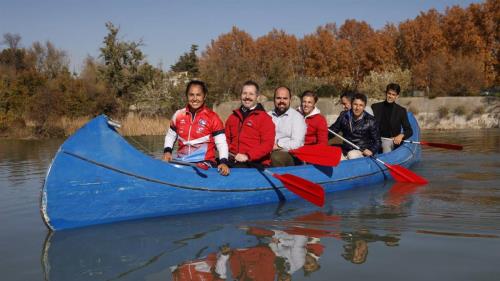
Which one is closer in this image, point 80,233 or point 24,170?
point 80,233

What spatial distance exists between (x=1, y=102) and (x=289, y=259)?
20.7 m

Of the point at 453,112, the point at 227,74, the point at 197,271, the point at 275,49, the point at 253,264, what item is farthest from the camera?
the point at 275,49

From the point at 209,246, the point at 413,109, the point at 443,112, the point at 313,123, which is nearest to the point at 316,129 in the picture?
the point at 313,123

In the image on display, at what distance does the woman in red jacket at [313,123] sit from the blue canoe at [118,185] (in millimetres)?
1676

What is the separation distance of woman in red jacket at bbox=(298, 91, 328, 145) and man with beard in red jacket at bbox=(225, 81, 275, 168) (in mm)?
1296

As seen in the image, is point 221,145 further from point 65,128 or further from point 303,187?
point 65,128

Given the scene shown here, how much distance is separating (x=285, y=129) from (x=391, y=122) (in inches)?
117

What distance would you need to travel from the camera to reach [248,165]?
591cm

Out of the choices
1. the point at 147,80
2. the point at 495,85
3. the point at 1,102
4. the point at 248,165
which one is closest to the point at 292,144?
the point at 248,165

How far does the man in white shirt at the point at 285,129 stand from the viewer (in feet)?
21.4

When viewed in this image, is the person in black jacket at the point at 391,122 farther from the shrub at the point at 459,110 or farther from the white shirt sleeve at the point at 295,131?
the shrub at the point at 459,110

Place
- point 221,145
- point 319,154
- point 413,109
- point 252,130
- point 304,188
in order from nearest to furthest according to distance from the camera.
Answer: point 221,145
point 304,188
point 252,130
point 319,154
point 413,109

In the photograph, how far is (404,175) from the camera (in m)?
7.15

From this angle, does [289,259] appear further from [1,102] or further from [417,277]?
[1,102]
